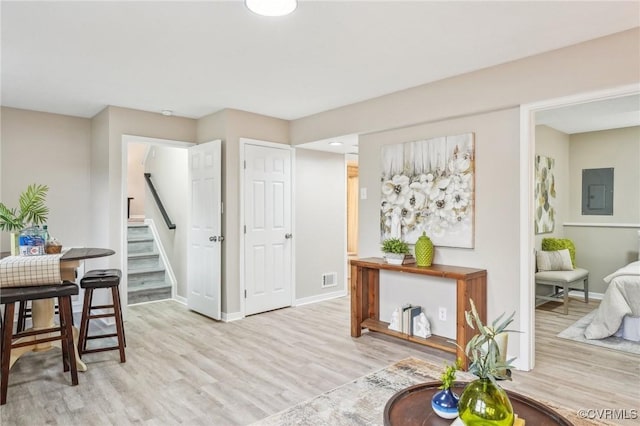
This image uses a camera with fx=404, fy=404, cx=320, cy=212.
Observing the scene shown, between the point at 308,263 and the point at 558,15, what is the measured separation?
3769 millimetres

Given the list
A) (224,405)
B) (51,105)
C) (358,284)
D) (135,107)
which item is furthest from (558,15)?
(51,105)

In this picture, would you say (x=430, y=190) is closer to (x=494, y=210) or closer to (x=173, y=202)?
(x=494, y=210)

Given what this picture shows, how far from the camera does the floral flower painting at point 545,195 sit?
5160 millimetres

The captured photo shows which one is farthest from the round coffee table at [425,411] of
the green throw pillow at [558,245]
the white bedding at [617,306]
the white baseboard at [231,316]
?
the green throw pillow at [558,245]

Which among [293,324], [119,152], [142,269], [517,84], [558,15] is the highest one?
[558,15]

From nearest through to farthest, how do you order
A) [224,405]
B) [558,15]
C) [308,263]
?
[558,15], [224,405], [308,263]

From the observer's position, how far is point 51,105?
4.36 m

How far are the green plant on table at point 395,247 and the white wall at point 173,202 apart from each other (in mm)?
2696

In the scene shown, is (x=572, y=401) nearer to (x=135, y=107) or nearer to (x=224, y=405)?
(x=224, y=405)

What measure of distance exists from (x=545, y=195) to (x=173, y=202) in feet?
16.6

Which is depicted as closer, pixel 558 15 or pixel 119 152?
pixel 558 15

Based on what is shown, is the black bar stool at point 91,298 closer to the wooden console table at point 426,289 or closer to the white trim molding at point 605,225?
the wooden console table at point 426,289

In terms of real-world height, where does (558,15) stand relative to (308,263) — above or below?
above

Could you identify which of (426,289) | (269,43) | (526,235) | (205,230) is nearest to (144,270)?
(205,230)
